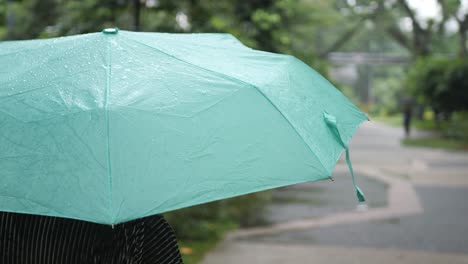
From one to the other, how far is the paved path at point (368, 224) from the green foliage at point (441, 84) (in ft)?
32.3

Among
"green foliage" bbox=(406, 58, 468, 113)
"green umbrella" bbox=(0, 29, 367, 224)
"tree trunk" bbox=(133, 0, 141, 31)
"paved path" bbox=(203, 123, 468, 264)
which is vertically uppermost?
"green umbrella" bbox=(0, 29, 367, 224)

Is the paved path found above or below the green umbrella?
below

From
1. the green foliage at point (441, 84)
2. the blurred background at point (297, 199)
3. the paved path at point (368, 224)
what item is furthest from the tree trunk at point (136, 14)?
the green foliage at point (441, 84)

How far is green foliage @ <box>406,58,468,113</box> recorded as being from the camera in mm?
23625

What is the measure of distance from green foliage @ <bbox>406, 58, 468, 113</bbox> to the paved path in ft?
32.3

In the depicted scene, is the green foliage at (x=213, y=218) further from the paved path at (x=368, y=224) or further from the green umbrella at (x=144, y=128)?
the green umbrella at (x=144, y=128)

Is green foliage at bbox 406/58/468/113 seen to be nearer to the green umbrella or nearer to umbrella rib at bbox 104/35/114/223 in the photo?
the green umbrella

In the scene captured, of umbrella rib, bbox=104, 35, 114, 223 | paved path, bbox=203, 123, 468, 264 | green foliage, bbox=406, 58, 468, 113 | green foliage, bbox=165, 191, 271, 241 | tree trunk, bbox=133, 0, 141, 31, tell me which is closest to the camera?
umbrella rib, bbox=104, 35, 114, 223

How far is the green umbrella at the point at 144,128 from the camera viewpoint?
204 centimetres

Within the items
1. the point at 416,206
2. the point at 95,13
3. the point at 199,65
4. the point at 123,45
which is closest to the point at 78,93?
the point at 123,45

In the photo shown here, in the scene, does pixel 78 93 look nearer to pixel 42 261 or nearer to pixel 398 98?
pixel 42 261

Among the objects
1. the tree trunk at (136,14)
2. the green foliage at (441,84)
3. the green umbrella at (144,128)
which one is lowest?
the green foliage at (441,84)

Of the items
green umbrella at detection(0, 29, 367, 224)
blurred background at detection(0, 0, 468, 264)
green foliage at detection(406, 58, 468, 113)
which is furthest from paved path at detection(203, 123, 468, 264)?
green foliage at detection(406, 58, 468, 113)

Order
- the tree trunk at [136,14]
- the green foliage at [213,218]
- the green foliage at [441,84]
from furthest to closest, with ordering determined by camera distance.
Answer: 1. the green foliage at [441,84]
2. the green foliage at [213,218]
3. the tree trunk at [136,14]
